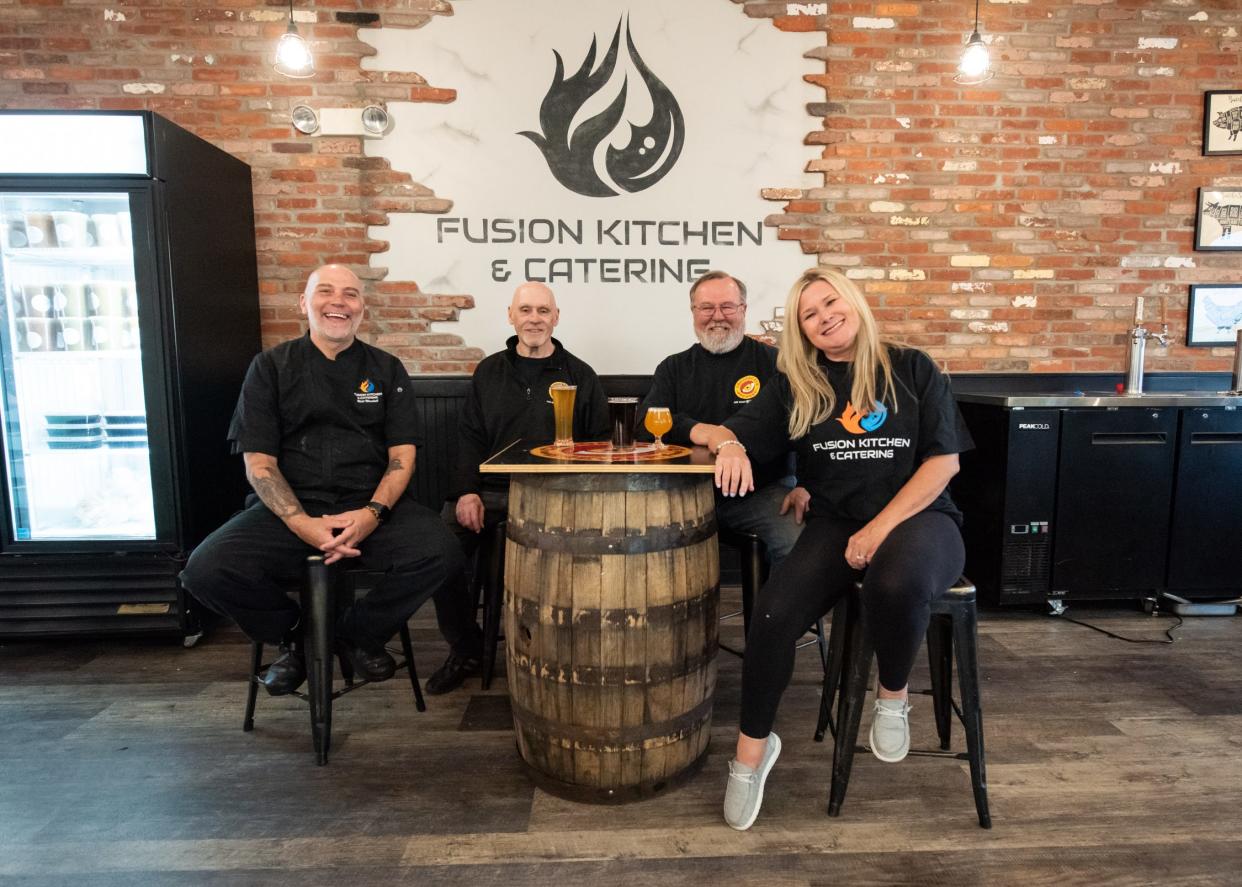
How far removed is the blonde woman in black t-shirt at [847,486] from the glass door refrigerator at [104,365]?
212 centimetres

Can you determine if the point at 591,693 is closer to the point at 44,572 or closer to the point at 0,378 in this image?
the point at 44,572

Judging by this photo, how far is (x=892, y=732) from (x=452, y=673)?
1418mm

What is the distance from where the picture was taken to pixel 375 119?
3152 mm

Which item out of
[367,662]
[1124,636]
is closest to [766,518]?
[367,662]

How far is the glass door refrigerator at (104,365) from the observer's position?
2.50 metres

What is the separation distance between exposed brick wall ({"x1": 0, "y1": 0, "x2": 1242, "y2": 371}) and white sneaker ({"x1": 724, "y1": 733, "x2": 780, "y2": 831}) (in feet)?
7.47

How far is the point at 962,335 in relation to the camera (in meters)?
3.43

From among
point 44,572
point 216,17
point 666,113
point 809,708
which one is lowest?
point 809,708

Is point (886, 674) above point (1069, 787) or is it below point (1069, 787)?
above

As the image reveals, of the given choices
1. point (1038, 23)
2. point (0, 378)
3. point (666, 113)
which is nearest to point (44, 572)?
point (0, 378)

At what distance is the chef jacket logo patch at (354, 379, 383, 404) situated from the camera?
2.34 meters

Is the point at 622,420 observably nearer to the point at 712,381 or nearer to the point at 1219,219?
the point at 712,381

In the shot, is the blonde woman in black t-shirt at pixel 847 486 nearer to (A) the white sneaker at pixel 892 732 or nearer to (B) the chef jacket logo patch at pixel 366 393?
(A) the white sneaker at pixel 892 732

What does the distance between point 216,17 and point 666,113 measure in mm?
2027
